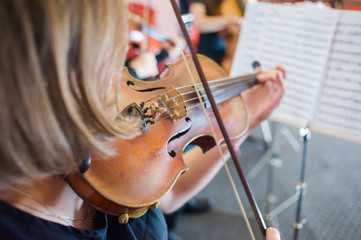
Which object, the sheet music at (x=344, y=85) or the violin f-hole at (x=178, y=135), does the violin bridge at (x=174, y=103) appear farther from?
the sheet music at (x=344, y=85)

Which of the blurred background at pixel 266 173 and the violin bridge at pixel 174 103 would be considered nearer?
the violin bridge at pixel 174 103

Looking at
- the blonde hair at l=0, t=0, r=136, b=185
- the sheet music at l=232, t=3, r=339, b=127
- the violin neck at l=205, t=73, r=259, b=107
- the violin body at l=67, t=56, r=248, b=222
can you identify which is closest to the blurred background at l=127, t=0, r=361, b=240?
the sheet music at l=232, t=3, r=339, b=127

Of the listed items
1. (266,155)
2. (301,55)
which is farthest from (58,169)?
(266,155)

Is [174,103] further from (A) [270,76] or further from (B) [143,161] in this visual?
(A) [270,76]

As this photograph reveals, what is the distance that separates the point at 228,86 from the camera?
2.70 feet

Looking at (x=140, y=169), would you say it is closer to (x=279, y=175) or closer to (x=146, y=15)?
(x=279, y=175)

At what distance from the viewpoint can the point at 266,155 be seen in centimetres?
199

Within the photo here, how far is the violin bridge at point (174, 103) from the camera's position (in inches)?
24.6

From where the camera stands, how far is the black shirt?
1.32 ft

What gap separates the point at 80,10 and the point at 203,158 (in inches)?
22.5

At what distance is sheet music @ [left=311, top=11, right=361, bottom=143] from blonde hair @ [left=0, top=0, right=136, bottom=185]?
31.2 inches

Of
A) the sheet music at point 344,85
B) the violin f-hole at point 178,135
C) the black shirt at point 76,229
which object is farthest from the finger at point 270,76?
the black shirt at point 76,229

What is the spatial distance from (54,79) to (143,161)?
0.26 m

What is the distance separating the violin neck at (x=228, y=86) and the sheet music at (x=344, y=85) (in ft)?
0.90
